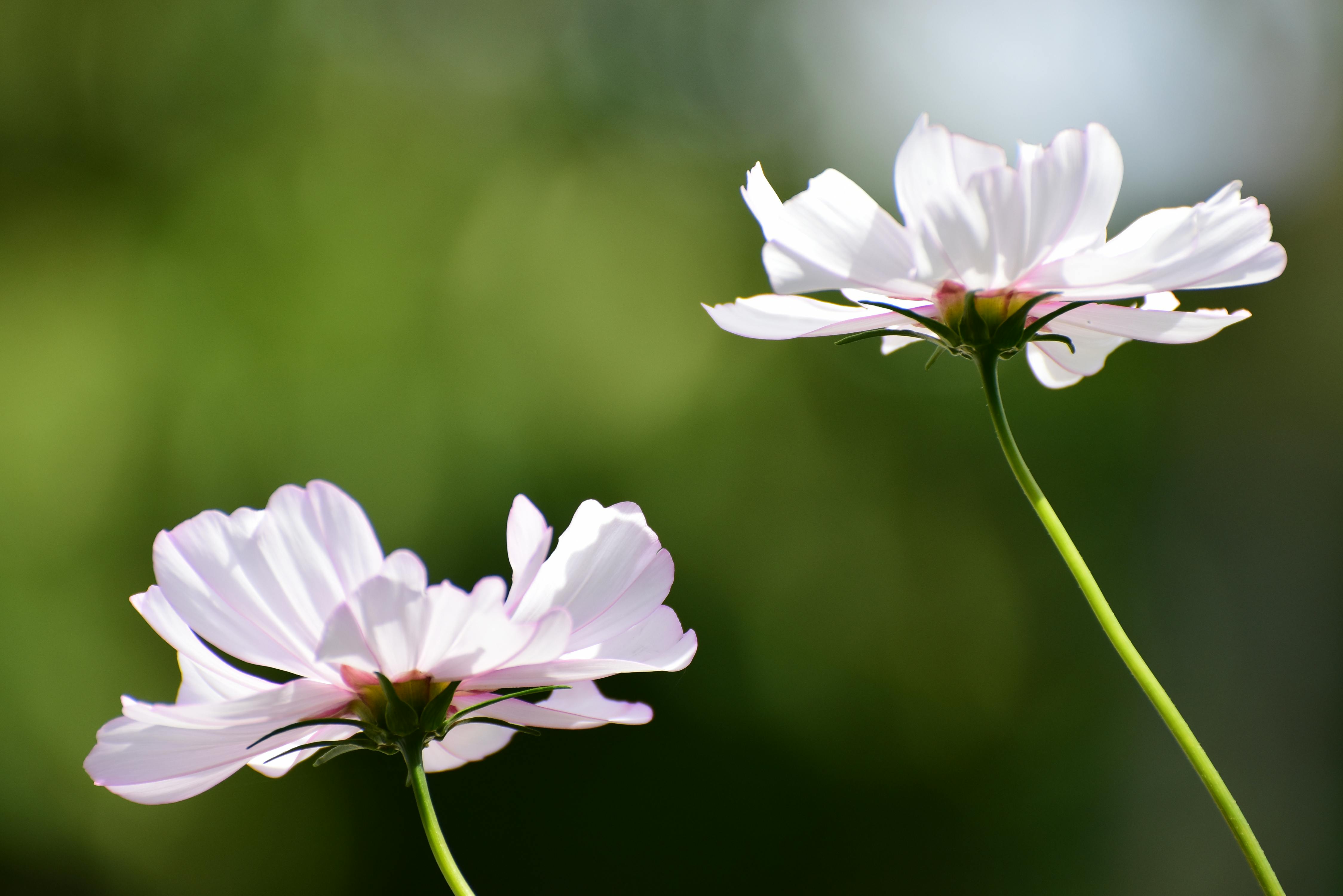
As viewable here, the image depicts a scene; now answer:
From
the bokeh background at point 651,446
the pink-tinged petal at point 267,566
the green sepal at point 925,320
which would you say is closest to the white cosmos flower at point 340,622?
the pink-tinged petal at point 267,566

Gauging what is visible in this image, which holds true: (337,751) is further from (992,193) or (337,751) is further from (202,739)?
(992,193)

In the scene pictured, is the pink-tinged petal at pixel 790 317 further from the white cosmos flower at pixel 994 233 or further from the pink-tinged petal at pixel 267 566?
the pink-tinged petal at pixel 267 566

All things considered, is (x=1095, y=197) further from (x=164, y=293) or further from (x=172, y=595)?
(x=164, y=293)

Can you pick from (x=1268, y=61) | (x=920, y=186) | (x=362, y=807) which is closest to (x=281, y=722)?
→ (x=920, y=186)

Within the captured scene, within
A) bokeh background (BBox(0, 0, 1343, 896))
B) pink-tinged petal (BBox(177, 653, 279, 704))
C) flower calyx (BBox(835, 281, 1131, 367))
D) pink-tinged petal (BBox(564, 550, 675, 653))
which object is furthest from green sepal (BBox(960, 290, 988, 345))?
bokeh background (BBox(0, 0, 1343, 896))

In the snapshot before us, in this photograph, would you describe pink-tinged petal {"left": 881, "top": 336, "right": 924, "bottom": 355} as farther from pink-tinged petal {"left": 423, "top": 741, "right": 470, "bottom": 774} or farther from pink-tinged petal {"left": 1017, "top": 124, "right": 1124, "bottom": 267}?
pink-tinged petal {"left": 423, "top": 741, "right": 470, "bottom": 774}
